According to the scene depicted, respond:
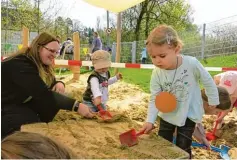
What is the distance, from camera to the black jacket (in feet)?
6.96

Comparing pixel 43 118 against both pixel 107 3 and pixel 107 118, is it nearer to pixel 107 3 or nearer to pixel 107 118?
pixel 107 118

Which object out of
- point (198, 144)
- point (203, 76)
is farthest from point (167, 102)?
point (198, 144)

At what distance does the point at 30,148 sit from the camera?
0.81 meters

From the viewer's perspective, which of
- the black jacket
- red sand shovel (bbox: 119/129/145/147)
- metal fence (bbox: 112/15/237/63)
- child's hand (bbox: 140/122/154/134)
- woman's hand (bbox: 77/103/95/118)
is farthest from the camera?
metal fence (bbox: 112/15/237/63)

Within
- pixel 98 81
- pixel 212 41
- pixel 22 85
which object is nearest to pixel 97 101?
pixel 98 81

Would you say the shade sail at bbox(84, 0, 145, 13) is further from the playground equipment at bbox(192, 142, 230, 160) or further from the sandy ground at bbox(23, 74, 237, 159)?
the playground equipment at bbox(192, 142, 230, 160)

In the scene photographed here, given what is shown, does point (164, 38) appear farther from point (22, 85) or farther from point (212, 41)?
point (212, 41)

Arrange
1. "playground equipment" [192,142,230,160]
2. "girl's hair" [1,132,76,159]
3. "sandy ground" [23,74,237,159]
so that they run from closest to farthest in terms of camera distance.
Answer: "girl's hair" [1,132,76,159] → "sandy ground" [23,74,237,159] → "playground equipment" [192,142,230,160]

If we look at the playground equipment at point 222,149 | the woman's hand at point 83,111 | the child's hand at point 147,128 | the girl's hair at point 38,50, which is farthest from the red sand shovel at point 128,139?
the playground equipment at point 222,149

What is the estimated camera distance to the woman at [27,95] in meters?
2.10

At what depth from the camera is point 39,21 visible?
1825 centimetres

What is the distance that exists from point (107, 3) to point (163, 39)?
3.81 metres

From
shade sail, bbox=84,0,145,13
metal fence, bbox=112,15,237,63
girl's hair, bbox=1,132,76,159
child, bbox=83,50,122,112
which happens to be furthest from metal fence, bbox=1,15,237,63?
girl's hair, bbox=1,132,76,159

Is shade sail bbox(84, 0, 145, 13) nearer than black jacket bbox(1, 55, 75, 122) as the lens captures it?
No
